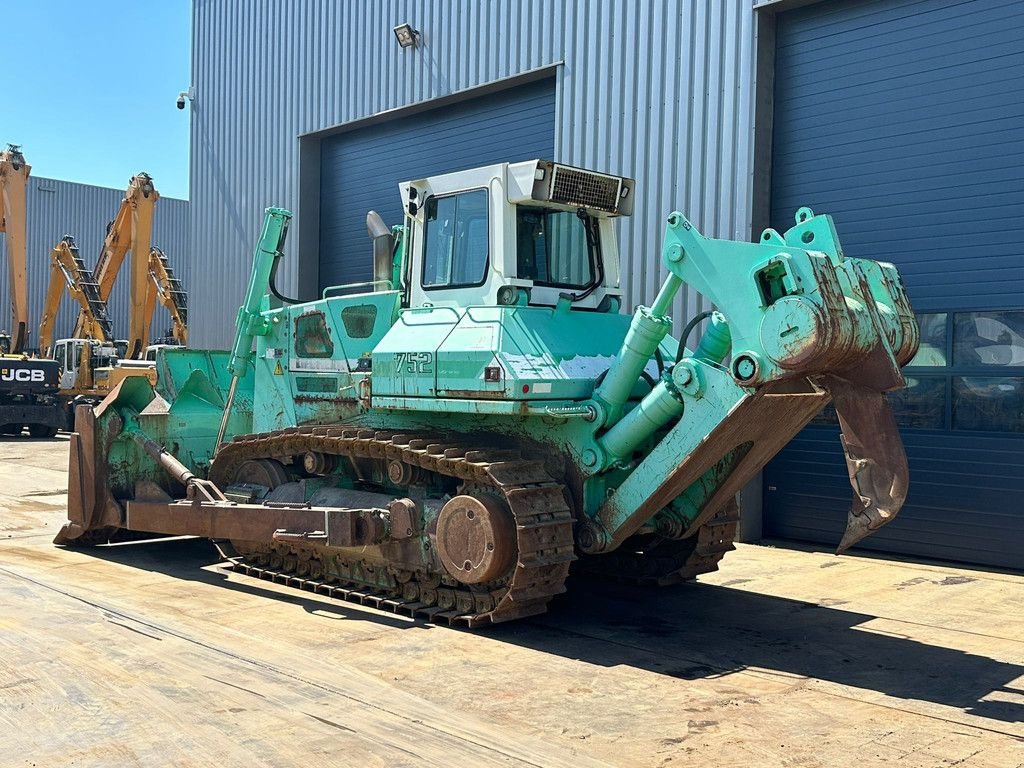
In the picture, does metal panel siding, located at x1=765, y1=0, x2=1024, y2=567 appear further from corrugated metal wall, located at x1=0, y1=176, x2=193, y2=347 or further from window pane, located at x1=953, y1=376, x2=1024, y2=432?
corrugated metal wall, located at x1=0, y1=176, x2=193, y2=347

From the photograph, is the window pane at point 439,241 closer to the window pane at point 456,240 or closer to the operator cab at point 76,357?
the window pane at point 456,240

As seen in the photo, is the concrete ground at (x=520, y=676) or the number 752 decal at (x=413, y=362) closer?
the concrete ground at (x=520, y=676)

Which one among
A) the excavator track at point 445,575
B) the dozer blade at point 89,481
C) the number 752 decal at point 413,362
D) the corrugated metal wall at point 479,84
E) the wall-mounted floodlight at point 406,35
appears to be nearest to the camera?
the excavator track at point 445,575

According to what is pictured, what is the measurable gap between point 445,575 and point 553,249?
2.56 metres

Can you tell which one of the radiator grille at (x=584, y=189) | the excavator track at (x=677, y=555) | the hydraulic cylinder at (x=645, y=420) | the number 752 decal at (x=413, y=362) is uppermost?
the radiator grille at (x=584, y=189)

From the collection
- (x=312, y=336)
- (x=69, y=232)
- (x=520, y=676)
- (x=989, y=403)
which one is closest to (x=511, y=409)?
(x=520, y=676)

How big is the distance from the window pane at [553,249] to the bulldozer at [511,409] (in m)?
0.02

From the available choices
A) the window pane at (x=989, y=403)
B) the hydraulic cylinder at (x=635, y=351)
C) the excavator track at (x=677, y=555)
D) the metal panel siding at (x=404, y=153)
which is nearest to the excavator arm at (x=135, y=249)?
the metal panel siding at (x=404, y=153)

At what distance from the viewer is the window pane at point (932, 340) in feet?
33.4

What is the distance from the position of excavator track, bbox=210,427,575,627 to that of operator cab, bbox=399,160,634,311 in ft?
3.79

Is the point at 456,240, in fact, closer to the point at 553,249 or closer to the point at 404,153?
the point at 553,249

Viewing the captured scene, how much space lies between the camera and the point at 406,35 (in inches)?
591

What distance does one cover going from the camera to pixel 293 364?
9.17 meters

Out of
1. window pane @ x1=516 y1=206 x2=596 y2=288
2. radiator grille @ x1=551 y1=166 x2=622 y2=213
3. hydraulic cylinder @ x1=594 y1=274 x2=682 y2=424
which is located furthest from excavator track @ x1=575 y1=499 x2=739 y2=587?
radiator grille @ x1=551 y1=166 x2=622 y2=213
